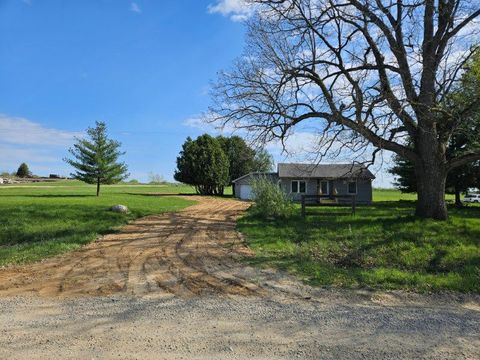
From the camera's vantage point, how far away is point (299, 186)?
42500mm

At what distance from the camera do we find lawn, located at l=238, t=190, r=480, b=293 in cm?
760

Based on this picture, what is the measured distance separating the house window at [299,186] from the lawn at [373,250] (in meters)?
24.9

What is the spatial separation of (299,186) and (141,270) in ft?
117

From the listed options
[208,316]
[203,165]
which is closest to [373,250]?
[208,316]

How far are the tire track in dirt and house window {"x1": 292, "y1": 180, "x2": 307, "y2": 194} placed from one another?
99.7 feet

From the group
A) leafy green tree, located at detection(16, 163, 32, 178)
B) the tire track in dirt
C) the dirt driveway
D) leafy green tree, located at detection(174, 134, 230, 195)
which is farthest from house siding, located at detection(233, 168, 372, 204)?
leafy green tree, located at detection(16, 163, 32, 178)

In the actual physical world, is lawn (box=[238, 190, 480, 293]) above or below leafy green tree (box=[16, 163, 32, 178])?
below

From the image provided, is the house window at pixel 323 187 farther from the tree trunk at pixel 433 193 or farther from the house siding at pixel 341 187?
the tree trunk at pixel 433 193

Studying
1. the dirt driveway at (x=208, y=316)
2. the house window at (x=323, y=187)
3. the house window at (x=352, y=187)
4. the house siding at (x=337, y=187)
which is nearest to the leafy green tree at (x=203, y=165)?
the house siding at (x=337, y=187)

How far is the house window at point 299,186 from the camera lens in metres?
42.4

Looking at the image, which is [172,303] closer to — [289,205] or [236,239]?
[236,239]

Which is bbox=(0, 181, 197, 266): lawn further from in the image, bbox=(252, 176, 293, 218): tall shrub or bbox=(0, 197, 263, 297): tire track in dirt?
bbox=(252, 176, 293, 218): tall shrub

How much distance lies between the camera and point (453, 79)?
15008mm

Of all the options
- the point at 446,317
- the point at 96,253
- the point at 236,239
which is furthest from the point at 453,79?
the point at 96,253
